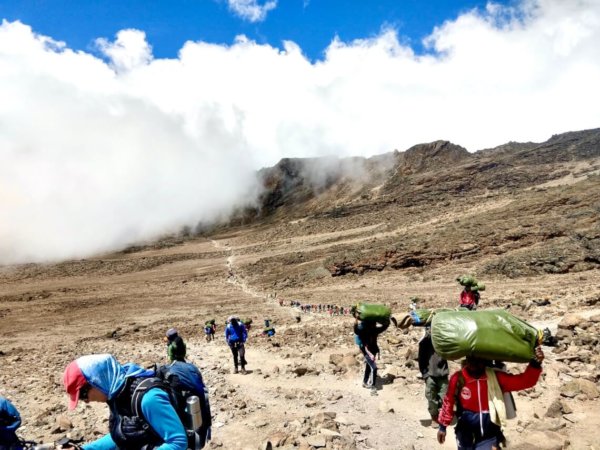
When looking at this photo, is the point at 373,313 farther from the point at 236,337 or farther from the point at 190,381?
the point at 190,381

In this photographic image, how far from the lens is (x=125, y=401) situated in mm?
2701

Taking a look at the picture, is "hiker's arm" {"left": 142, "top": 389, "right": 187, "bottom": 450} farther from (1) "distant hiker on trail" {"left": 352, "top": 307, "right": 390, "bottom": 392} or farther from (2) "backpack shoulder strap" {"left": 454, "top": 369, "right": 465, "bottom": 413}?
(1) "distant hiker on trail" {"left": 352, "top": 307, "right": 390, "bottom": 392}

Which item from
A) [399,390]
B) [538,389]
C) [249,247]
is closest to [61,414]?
[399,390]

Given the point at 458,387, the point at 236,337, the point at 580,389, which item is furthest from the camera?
the point at 236,337

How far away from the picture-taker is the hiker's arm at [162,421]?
260cm

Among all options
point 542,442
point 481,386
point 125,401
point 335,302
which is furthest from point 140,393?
point 335,302

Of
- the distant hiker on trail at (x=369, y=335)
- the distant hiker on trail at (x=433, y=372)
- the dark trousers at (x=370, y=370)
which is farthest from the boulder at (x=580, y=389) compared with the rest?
the dark trousers at (x=370, y=370)

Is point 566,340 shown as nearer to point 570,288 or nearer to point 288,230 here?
point 570,288

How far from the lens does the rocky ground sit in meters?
6.63

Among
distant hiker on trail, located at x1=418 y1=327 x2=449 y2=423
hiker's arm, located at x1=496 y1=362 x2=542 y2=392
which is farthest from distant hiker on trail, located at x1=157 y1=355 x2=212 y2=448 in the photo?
distant hiker on trail, located at x1=418 y1=327 x2=449 y2=423

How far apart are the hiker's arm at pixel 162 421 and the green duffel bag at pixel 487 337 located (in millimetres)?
2211

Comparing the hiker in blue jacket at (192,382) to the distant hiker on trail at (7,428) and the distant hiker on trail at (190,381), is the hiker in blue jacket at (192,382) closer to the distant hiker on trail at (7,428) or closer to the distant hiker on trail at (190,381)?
the distant hiker on trail at (190,381)

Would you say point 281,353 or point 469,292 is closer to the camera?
point 469,292

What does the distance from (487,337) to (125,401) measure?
2.79 metres
